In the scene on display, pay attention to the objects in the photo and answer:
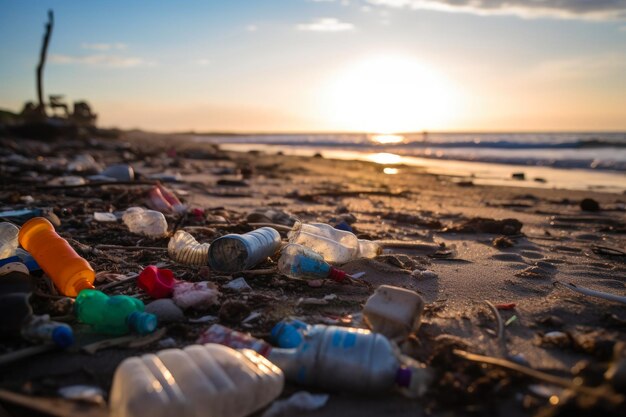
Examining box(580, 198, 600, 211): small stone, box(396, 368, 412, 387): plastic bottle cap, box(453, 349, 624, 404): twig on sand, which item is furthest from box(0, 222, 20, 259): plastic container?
box(580, 198, 600, 211): small stone

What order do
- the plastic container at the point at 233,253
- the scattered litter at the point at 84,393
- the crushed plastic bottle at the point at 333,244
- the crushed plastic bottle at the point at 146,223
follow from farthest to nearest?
the crushed plastic bottle at the point at 146,223, the crushed plastic bottle at the point at 333,244, the plastic container at the point at 233,253, the scattered litter at the point at 84,393

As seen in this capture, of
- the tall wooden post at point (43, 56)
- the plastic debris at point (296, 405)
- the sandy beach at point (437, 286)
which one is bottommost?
the plastic debris at point (296, 405)

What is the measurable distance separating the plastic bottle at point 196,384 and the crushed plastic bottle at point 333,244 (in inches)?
63.8

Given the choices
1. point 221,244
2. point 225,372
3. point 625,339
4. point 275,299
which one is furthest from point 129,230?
point 625,339

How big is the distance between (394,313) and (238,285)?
990 mm

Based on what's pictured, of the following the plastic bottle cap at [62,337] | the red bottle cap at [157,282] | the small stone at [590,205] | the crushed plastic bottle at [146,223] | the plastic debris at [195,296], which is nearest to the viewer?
the plastic bottle cap at [62,337]

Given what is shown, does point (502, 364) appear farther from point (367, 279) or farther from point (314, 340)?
point (367, 279)

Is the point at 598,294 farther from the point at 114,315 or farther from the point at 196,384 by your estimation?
the point at 114,315

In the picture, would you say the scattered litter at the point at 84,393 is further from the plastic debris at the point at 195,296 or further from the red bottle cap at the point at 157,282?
the red bottle cap at the point at 157,282

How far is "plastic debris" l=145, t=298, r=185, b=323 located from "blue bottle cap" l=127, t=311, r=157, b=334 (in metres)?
0.15

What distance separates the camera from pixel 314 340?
1691 mm

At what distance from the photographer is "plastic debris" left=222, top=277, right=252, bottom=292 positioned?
255 cm

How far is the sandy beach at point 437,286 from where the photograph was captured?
1570 mm

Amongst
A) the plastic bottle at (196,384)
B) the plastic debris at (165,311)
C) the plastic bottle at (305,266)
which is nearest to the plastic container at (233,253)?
the plastic bottle at (305,266)
